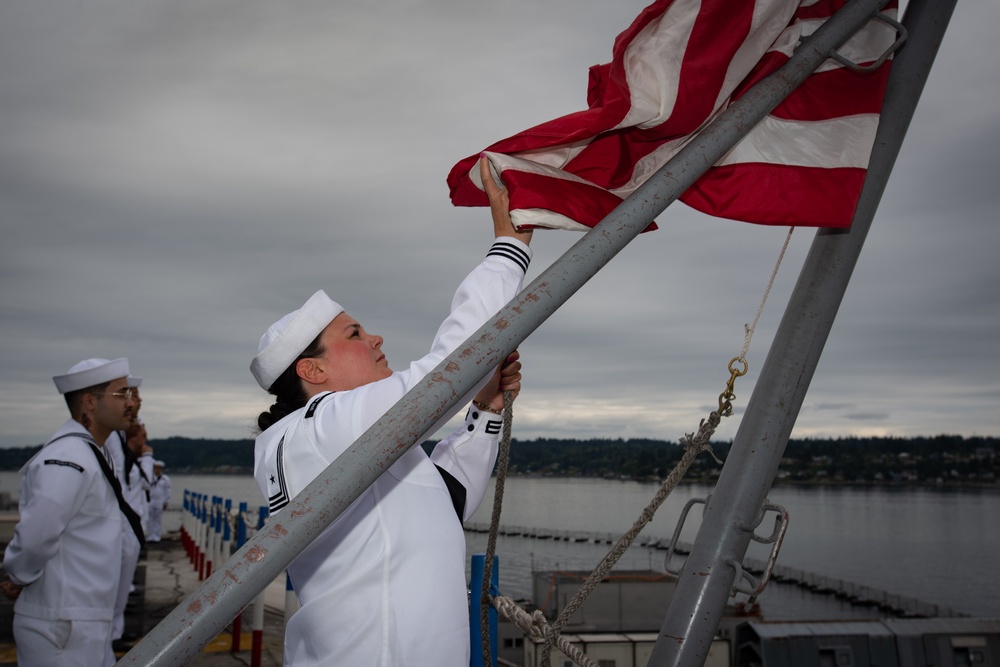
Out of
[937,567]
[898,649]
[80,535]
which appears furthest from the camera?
[937,567]

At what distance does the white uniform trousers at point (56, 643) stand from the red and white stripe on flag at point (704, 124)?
3.42 metres

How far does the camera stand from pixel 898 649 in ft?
66.7

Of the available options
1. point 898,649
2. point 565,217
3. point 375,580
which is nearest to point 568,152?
point 565,217

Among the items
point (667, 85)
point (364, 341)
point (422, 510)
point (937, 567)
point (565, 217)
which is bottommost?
point (937, 567)

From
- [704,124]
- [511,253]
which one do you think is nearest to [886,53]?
[704,124]

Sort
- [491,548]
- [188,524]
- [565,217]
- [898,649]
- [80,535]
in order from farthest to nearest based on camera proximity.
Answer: [188,524]
[898,649]
[80,535]
[491,548]
[565,217]

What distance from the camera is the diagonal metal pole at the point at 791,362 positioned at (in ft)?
11.1

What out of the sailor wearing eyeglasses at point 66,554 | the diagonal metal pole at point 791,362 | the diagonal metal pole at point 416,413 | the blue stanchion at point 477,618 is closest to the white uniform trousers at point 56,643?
the sailor wearing eyeglasses at point 66,554

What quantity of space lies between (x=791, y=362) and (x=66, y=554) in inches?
157

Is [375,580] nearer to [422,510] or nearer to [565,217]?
[422,510]

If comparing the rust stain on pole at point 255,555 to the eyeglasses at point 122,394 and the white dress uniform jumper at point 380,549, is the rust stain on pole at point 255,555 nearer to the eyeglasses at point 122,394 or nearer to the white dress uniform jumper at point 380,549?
the white dress uniform jumper at point 380,549

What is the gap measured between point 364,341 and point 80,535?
298 centimetres

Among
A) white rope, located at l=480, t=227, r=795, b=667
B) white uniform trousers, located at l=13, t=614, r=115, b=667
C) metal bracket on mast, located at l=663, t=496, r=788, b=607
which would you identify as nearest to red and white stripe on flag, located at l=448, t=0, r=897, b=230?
white rope, located at l=480, t=227, r=795, b=667

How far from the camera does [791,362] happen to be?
3.48 metres
